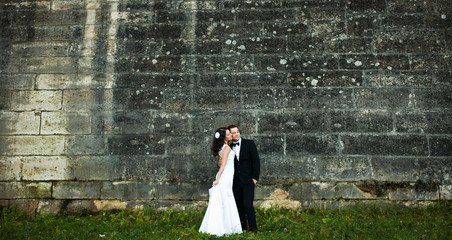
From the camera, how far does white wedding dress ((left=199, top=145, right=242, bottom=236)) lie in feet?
14.6

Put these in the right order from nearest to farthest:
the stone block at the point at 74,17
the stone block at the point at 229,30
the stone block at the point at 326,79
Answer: the stone block at the point at 326,79 → the stone block at the point at 229,30 → the stone block at the point at 74,17

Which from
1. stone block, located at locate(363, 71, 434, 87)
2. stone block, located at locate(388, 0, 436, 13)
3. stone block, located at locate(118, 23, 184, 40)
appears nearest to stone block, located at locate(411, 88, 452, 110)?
stone block, located at locate(363, 71, 434, 87)

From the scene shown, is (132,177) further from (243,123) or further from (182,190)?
(243,123)

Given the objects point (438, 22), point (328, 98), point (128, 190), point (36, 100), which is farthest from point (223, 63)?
point (438, 22)

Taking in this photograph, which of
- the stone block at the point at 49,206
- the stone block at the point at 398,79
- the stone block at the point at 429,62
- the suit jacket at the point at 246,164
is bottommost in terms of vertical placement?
the stone block at the point at 49,206

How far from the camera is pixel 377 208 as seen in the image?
17.4 ft

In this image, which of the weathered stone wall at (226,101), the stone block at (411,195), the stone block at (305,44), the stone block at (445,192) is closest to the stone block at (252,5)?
the weathered stone wall at (226,101)

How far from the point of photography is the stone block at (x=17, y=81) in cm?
585

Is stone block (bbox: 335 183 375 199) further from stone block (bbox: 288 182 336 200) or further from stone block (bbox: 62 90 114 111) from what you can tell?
stone block (bbox: 62 90 114 111)

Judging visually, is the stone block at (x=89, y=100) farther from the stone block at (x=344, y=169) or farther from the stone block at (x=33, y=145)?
the stone block at (x=344, y=169)

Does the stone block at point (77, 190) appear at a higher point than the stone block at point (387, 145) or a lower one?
lower

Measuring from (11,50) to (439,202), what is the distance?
295 inches

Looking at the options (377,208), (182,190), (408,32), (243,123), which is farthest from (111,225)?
(408,32)

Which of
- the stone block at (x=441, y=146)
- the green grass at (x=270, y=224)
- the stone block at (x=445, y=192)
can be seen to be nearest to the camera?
the green grass at (x=270, y=224)
